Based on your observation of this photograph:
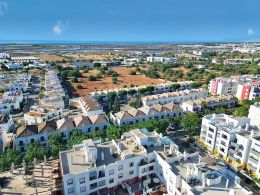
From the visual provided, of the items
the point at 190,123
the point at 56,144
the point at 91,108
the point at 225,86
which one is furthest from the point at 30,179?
the point at 225,86

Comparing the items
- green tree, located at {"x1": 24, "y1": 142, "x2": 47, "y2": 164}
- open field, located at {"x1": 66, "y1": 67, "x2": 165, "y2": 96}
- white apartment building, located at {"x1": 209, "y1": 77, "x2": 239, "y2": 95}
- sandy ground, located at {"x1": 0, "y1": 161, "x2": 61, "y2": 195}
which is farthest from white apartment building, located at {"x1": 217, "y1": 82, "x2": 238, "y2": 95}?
sandy ground, located at {"x1": 0, "y1": 161, "x2": 61, "y2": 195}

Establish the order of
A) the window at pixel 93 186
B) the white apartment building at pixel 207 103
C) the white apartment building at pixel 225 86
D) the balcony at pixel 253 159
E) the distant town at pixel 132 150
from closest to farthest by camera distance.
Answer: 1. the distant town at pixel 132 150
2. the window at pixel 93 186
3. the balcony at pixel 253 159
4. the white apartment building at pixel 207 103
5. the white apartment building at pixel 225 86

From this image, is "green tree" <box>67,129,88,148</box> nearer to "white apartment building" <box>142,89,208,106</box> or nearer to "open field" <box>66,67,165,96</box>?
"white apartment building" <box>142,89,208,106</box>

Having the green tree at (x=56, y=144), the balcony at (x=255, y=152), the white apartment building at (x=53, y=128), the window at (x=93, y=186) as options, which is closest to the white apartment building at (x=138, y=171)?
the window at (x=93, y=186)

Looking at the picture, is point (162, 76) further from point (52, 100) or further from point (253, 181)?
point (253, 181)

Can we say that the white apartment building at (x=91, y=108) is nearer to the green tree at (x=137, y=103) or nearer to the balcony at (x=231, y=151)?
the green tree at (x=137, y=103)

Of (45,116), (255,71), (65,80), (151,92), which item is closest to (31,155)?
(45,116)
